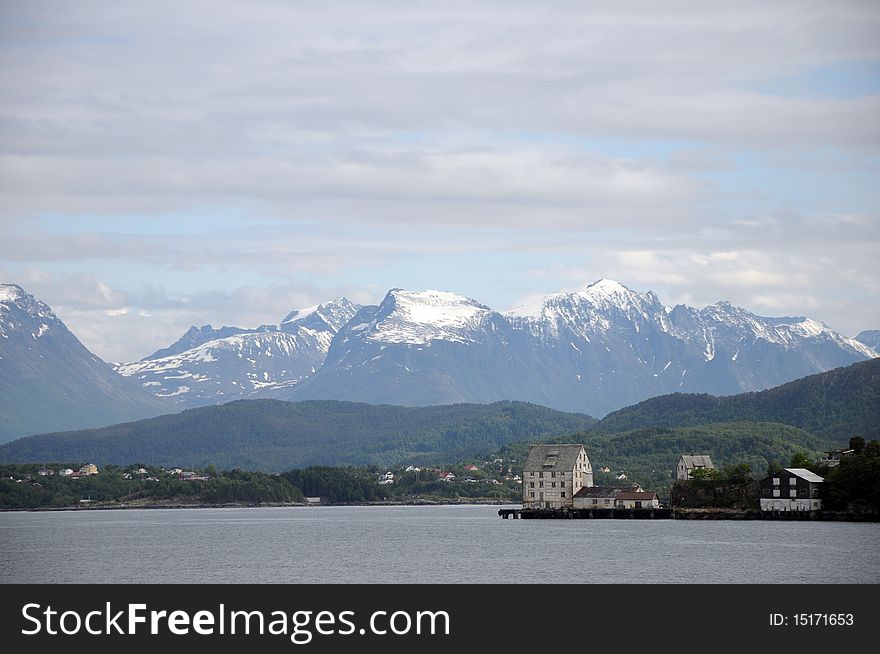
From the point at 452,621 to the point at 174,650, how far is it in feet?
39.3

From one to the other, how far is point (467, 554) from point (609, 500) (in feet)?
183

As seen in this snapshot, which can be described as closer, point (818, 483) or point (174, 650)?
point (174, 650)

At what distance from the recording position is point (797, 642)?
51156 millimetres

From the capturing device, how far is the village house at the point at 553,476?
150 meters

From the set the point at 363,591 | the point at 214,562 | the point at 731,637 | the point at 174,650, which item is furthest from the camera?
the point at 214,562

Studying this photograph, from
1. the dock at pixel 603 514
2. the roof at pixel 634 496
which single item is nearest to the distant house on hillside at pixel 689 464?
the roof at pixel 634 496

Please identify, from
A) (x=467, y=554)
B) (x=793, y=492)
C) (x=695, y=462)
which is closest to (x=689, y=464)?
(x=695, y=462)

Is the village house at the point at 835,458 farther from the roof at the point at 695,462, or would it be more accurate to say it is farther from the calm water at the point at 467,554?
the roof at the point at 695,462

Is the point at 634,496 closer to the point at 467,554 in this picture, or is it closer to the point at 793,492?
the point at 793,492

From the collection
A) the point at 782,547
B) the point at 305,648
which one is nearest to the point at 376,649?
the point at 305,648

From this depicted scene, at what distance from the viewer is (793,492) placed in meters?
132

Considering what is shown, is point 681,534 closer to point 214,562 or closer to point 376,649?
point 214,562

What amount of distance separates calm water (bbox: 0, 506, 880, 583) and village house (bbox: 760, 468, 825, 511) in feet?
7.43

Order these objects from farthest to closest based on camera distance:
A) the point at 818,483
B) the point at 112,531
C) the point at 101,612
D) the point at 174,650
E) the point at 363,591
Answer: the point at 112,531 < the point at 818,483 < the point at 363,591 < the point at 101,612 < the point at 174,650
